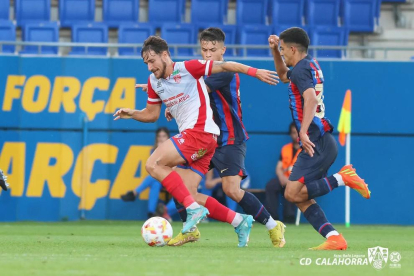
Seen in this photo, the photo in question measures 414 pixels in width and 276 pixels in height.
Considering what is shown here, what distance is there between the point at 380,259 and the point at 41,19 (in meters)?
12.2

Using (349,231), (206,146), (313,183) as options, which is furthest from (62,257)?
(349,231)

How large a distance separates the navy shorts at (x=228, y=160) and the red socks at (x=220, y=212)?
16.1 inches

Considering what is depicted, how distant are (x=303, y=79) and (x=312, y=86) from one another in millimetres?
103

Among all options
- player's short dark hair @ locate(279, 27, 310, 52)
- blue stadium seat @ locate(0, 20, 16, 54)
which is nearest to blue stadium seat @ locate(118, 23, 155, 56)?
blue stadium seat @ locate(0, 20, 16, 54)

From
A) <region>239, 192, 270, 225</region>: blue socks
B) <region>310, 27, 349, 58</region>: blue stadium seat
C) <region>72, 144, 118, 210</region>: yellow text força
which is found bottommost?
<region>72, 144, 118, 210</region>: yellow text força

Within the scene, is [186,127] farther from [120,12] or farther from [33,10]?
[33,10]

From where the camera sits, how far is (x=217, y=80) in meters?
8.85

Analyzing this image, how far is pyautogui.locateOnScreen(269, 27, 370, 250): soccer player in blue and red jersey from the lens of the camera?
26.0 ft

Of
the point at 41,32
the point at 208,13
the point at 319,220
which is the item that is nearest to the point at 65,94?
the point at 41,32

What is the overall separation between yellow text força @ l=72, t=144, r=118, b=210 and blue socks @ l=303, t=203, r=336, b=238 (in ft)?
23.4

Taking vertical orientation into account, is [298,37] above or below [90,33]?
above

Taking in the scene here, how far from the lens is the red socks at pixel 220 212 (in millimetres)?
8445

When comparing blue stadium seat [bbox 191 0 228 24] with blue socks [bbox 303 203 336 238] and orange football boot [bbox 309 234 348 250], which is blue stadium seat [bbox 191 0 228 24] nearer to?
blue socks [bbox 303 203 336 238]

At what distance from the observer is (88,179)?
1472 centimetres
